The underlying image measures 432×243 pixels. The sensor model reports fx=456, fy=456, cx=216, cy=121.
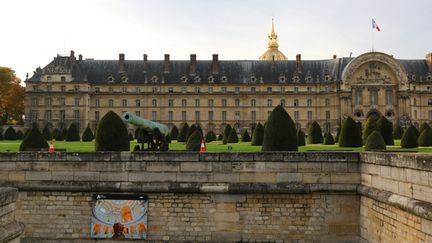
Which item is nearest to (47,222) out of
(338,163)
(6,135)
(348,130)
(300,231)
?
(300,231)

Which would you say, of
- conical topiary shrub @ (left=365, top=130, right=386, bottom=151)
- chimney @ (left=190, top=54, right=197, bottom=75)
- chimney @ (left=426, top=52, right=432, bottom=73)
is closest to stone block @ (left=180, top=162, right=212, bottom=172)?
conical topiary shrub @ (left=365, top=130, right=386, bottom=151)

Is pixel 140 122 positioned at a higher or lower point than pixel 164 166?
higher

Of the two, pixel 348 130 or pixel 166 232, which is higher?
pixel 348 130

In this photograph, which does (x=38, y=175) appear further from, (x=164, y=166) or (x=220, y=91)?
(x=220, y=91)

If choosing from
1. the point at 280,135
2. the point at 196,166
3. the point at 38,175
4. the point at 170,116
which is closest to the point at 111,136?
the point at 38,175

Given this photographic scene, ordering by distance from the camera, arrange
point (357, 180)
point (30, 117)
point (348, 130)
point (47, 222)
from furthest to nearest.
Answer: point (30, 117)
point (348, 130)
point (47, 222)
point (357, 180)

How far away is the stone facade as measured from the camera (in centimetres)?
5666

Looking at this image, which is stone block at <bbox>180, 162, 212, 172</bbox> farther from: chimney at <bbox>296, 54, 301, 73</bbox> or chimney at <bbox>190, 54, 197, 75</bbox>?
chimney at <bbox>296, 54, 301, 73</bbox>

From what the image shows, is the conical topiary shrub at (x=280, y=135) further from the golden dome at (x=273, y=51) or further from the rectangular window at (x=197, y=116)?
the golden dome at (x=273, y=51)

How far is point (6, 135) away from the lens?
4056 centimetres

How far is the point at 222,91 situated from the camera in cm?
5903

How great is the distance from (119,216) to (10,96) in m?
51.8

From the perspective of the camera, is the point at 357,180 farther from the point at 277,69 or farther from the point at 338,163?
the point at 277,69

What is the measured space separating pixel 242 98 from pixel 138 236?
47.1 meters
